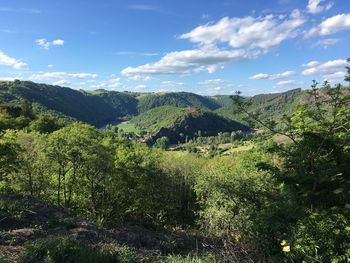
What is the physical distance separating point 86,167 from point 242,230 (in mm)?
21800

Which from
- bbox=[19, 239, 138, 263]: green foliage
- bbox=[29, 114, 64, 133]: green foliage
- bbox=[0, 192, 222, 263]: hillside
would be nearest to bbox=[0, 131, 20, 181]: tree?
bbox=[0, 192, 222, 263]: hillside

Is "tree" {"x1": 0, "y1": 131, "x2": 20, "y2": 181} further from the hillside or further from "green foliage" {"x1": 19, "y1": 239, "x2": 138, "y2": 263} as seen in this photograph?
"green foliage" {"x1": 19, "y1": 239, "x2": 138, "y2": 263}

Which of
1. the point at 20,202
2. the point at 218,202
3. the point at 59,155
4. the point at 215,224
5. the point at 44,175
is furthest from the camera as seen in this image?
the point at 44,175

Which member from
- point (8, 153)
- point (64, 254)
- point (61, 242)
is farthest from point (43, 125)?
point (64, 254)

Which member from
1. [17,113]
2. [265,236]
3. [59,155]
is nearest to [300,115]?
[265,236]

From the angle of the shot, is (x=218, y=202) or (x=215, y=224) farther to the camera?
(x=218, y=202)

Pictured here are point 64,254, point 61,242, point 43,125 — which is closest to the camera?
point 64,254

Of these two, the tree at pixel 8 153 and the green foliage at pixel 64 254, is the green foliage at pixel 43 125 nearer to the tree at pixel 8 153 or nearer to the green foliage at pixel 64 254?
the tree at pixel 8 153

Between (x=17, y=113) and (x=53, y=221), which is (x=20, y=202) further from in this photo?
(x=17, y=113)

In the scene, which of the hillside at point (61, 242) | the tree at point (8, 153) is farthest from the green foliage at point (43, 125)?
the hillside at point (61, 242)

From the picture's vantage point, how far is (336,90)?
1052 centimetres

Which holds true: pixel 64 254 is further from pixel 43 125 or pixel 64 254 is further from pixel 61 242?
pixel 43 125

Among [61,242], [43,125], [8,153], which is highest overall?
[43,125]

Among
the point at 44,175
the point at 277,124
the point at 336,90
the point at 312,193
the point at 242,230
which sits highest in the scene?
the point at 336,90
